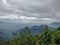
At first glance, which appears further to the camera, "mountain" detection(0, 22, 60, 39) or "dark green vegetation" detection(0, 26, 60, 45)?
"mountain" detection(0, 22, 60, 39)

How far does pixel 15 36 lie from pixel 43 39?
32 cm

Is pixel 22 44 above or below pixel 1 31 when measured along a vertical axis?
below

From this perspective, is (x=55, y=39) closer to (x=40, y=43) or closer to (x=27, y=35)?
(x=40, y=43)

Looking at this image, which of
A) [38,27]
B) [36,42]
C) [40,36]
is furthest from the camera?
[38,27]

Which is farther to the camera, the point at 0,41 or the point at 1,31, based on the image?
the point at 1,31

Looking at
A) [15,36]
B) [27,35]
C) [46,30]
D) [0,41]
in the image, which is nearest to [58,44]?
[46,30]

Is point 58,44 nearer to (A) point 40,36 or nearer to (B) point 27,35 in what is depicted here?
(A) point 40,36

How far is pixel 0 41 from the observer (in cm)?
148

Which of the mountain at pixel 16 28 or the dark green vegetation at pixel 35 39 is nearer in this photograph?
the dark green vegetation at pixel 35 39

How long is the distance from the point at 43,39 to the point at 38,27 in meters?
0.38

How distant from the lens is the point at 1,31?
1.84 meters

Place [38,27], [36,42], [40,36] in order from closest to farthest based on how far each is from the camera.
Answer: [36,42] < [40,36] < [38,27]

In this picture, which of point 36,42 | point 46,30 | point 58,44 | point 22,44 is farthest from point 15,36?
point 58,44

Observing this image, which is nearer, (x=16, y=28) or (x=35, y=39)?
(x=35, y=39)
